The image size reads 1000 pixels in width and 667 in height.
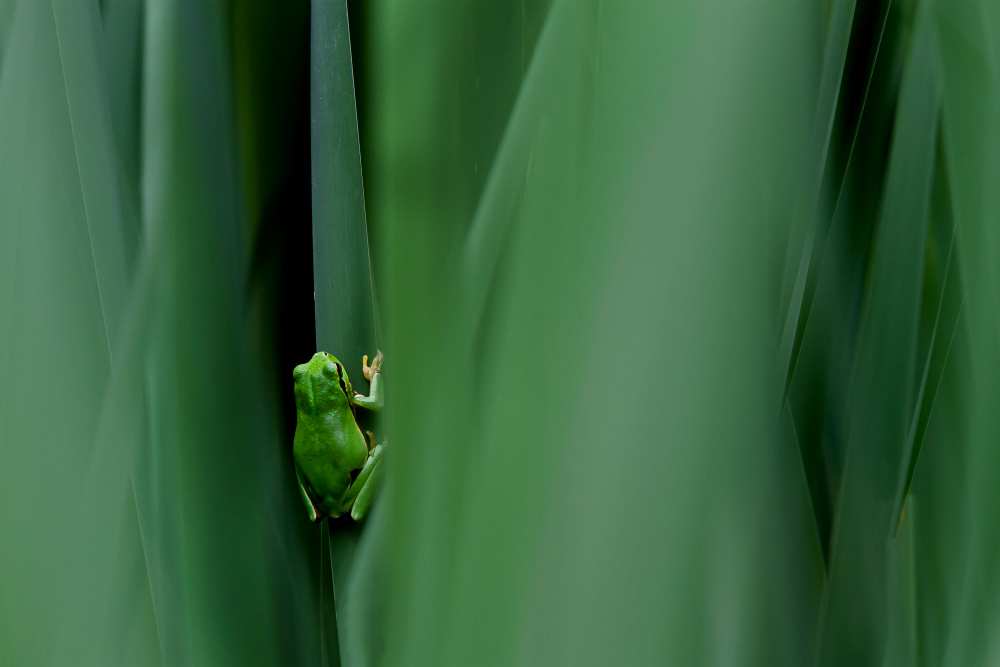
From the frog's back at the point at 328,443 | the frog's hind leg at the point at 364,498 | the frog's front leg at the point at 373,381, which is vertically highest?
the frog's front leg at the point at 373,381

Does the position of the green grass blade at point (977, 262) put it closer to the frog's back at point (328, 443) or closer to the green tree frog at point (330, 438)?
the green tree frog at point (330, 438)

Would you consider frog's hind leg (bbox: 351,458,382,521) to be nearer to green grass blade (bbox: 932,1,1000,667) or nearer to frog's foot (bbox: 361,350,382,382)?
frog's foot (bbox: 361,350,382,382)

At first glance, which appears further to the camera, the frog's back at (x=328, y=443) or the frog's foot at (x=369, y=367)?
the frog's back at (x=328, y=443)

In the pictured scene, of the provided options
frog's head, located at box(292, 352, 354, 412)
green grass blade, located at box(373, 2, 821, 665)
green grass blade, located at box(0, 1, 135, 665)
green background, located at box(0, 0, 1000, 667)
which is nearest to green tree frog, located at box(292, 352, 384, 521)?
frog's head, located at box(292, 352, 354, 412)

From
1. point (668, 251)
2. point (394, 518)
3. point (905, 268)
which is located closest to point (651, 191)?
point (668, 251)

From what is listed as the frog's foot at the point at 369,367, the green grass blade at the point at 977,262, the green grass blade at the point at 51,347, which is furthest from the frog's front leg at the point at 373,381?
the green grass blade at the point at 977,262

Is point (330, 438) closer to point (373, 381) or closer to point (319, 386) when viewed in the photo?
point (319, 386)
